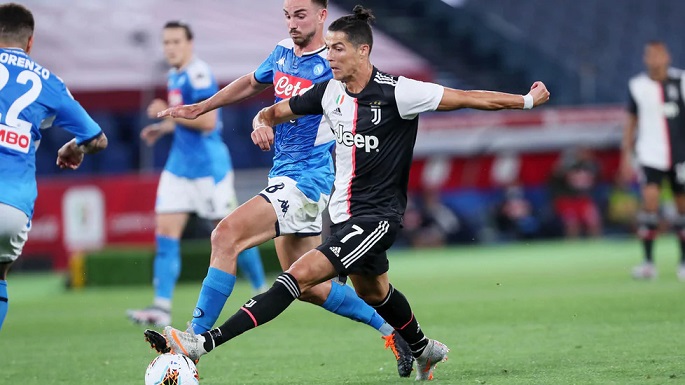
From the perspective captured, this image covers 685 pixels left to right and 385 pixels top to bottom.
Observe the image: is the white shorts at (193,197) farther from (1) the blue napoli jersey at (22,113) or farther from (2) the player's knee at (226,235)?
(1) the blue napoli jersey at (22,113)

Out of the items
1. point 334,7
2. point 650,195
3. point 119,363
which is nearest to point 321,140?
point 119,363

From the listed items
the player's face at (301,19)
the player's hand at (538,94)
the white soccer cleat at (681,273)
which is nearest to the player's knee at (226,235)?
the player's face at (301,19)

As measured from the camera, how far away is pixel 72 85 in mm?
22641

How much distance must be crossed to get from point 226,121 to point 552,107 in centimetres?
822

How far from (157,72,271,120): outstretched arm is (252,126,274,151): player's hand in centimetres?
90

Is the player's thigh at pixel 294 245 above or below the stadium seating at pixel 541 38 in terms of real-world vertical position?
below

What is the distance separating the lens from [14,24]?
6.70m

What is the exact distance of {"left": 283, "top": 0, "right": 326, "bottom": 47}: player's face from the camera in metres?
7.83

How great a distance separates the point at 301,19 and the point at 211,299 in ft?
6.73

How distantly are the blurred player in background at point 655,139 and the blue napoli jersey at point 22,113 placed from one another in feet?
27.2

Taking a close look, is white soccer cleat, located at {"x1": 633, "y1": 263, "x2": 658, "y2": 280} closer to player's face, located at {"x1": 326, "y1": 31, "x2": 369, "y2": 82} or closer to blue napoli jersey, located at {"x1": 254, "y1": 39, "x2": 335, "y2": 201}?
blue napoli jersey, located at {"x1": 254, "y1": 39, "x2": 335, "y2": 201}

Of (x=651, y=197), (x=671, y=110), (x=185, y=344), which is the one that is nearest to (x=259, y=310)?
(x=185, y=344)

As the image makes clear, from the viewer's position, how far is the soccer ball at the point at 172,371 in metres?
6.14

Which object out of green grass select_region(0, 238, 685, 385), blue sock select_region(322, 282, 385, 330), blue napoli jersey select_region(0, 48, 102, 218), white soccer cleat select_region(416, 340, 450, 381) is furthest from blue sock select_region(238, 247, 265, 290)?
blue napoli jersey select_region(0, 48, 102, 218)
